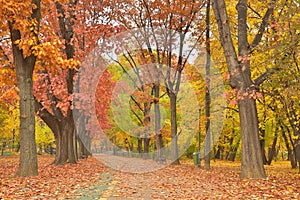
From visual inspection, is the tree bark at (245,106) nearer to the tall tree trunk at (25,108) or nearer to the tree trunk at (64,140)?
the tall tree trunk at (25,108)

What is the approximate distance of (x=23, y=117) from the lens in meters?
11.7

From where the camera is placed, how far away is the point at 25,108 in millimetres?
11828

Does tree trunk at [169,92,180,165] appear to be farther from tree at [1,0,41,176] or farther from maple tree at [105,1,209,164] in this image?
tree at [1,0,41,176]

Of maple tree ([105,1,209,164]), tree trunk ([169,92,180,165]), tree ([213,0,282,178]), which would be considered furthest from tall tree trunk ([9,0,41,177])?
tree trunk ([169,92,180,165])

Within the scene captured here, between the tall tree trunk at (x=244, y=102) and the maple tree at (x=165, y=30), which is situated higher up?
the maple tree at (x=165, y=30)

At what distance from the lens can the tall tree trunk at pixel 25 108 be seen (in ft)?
38.3

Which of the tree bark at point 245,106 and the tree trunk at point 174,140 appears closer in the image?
the tree bark at point 245,106

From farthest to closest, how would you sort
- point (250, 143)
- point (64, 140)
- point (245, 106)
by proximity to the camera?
point (64, 140) < point (245, 106) < point (250, 143)

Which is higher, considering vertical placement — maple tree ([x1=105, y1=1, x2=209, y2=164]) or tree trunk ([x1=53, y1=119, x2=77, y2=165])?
maple tree ([x1=105, y1=1, x2=209, y2=164])

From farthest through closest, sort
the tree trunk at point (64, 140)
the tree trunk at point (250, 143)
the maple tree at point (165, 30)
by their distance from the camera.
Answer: the maple tree at point (165, 30) → the tree trunk at point (64, 140) → the tree trunk at point (250, 143)

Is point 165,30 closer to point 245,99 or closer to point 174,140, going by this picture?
point 174,140

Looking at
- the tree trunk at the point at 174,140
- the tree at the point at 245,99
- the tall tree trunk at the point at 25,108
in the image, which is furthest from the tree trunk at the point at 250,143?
the tree trunk at the point at 174,140

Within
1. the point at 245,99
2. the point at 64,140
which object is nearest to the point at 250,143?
the point at 245,99

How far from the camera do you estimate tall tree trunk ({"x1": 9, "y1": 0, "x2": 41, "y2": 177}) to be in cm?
1169
